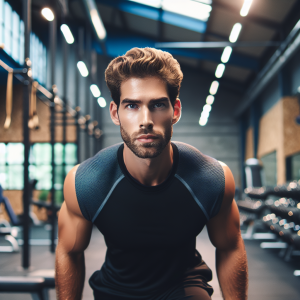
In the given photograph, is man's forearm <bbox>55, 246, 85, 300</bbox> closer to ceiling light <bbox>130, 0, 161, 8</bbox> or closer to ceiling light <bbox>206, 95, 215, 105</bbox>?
ceiling light <bbox>130, 0, 161, 8</bbox>

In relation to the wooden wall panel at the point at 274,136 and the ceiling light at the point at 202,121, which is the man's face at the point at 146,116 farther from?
the ceiling light at the point at 202,121

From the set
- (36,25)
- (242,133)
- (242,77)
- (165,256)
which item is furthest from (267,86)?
(165,256)

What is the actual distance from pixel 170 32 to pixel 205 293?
836 cm

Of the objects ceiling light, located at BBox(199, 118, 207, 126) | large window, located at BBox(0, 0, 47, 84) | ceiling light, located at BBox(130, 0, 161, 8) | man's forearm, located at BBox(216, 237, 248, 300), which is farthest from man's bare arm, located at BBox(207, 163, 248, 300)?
ceiling light, located at BBox(199, 118, 207, 126)

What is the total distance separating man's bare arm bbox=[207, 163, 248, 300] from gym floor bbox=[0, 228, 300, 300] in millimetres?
1448

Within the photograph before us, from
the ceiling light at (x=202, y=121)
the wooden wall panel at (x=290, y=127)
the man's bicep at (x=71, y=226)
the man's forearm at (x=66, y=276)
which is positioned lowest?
the man's forearm at (x=66, y=276)

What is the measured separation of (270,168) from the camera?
841 centimetres

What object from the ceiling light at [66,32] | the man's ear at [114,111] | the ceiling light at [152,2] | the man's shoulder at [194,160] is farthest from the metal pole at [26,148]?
the ceiling light at [152,2]

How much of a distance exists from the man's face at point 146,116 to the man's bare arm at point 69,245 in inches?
10.9

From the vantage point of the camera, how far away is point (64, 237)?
1.17 m

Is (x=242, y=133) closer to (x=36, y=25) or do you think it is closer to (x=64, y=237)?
(x=36, y=25)

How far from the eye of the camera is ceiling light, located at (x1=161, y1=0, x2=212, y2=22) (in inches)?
275

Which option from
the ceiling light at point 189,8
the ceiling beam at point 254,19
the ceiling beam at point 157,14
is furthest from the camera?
the ceiling beam at point 157,14

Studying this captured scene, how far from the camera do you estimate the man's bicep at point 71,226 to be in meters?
1.15
